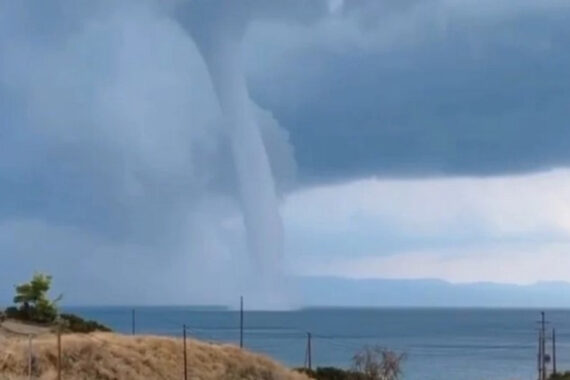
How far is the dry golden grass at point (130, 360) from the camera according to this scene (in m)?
42.5

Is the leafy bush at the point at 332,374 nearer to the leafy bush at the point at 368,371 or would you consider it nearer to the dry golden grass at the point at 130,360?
the leafy bush at the point at 368,371

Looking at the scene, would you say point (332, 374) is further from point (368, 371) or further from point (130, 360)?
point (130, 360)

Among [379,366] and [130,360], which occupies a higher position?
[130,360]

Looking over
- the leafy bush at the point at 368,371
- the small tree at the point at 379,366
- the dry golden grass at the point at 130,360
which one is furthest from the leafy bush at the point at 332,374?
the dry golden grass at the point at 130,360

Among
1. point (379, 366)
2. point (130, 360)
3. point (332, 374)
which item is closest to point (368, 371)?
point (379, 366)

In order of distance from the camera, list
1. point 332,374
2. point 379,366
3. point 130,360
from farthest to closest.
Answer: point 379,366
point 332,374
point 130,360

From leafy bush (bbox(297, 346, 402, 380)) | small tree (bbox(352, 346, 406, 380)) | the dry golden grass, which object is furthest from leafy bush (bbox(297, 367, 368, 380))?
the dry golden grass

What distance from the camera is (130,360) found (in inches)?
1799

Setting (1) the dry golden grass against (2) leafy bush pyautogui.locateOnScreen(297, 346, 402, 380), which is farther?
(2) leafy bush pyautogui.locateOnScreen(297, 346, 402, 380)

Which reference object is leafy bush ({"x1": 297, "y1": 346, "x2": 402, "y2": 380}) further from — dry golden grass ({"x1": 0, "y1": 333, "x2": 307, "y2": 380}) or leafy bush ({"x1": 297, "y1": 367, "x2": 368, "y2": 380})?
dry golden grass ({"x1": 0, "y1": 333, "x2": 307, "y2": 380})

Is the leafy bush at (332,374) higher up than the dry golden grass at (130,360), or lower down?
lower down

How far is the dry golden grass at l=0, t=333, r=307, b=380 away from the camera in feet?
139

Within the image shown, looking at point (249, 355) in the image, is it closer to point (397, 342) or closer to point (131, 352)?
point (131, 352)

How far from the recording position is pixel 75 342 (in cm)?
4506
